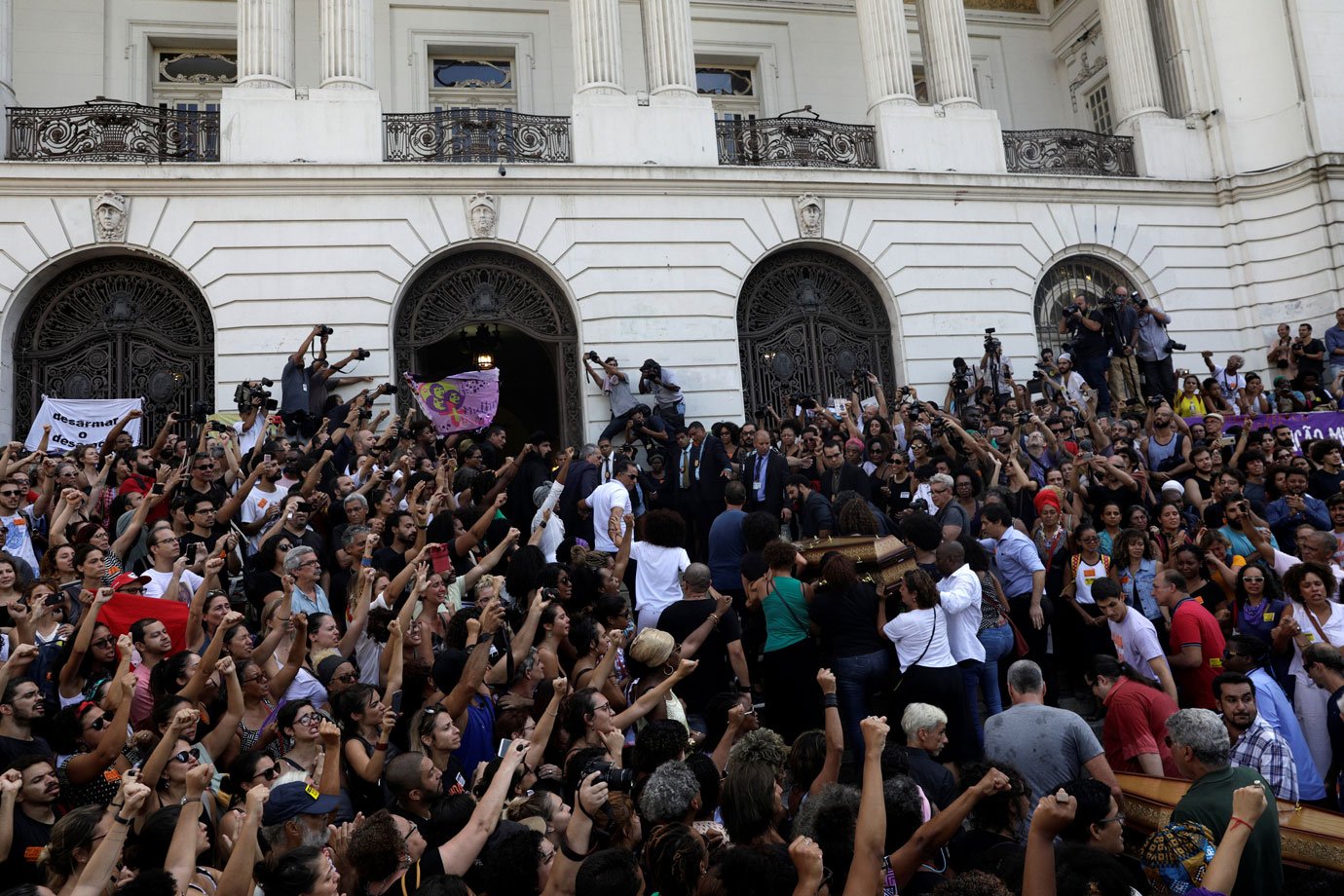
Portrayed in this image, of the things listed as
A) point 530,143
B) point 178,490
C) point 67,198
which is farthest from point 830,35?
point 178,490

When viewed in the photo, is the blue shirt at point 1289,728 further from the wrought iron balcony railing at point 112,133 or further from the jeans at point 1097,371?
the wrought iron balcony railing at point 112,133

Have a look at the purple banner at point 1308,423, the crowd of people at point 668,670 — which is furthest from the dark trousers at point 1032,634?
the purple banner at point 1308,423

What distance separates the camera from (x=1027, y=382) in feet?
61.2

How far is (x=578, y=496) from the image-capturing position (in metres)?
12.1

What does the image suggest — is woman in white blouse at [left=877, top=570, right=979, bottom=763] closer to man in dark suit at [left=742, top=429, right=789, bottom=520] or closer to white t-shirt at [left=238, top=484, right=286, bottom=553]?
man in dark suit at [left=742, top=429, right=789, bottom=520]

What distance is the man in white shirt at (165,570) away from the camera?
319 inches

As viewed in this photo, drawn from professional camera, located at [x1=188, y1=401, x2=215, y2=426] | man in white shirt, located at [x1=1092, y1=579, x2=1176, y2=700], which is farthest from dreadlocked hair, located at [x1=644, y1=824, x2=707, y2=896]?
professional camera, located at [x1=188, y1=401, x2=215, y2=426]

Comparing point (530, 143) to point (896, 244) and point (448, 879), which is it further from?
point (448, 879)

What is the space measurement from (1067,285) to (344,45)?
13049 millimetres

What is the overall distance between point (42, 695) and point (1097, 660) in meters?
6.00

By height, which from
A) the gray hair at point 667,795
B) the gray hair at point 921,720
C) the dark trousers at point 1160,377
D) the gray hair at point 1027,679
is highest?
the dark trousers at point 1160,377

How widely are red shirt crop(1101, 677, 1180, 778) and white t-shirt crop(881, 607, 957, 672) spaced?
1031 millimetres

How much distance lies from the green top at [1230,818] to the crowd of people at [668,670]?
0.01 meters

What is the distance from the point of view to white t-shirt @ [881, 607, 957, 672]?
741cm
